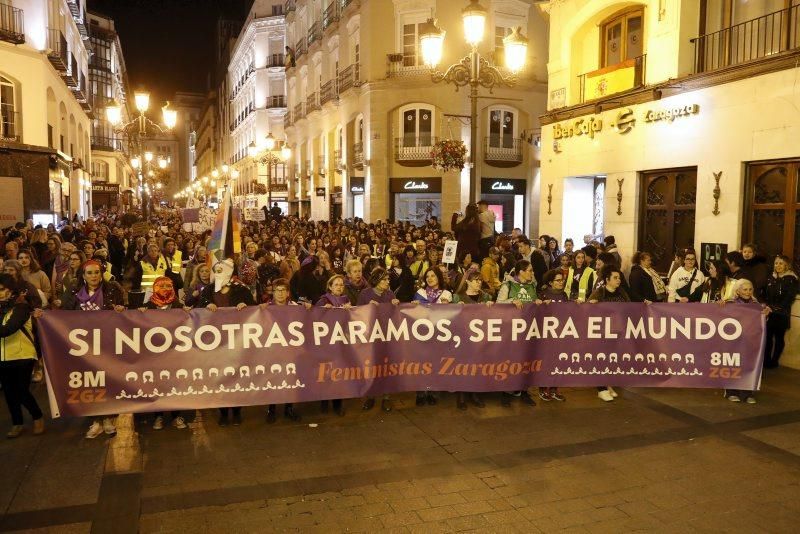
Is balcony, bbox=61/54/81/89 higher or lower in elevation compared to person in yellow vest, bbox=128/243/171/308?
higher

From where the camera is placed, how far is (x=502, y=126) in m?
31.6

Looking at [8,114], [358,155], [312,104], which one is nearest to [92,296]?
[8,114]

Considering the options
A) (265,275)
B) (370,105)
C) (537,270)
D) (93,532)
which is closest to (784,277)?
(537,270)

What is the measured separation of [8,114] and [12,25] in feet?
9.47

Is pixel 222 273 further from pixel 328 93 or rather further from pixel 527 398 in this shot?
pixel 328 93

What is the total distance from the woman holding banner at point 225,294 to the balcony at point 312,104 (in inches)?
1351

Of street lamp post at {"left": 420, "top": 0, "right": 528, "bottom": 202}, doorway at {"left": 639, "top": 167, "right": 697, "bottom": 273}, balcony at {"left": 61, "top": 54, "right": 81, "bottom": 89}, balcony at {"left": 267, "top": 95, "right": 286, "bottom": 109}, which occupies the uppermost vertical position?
balcony at {"left": 267, "top": 95, "right": 286, "bottom": 109}

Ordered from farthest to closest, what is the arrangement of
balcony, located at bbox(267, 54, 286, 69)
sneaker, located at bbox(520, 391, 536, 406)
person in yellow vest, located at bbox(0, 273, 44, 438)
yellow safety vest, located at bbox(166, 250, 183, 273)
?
1. balcony, located at bbox(267, 54, 286, 69)
2. yellow safety vest, located at bbox(166, 250, 183, 273)
3. sneaker, located at bbox(520, 391, 536, 406)
4. person in yellow vest, located at bbox(0, 273, 44, 438)

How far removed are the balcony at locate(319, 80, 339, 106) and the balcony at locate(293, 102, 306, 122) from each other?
517 cm

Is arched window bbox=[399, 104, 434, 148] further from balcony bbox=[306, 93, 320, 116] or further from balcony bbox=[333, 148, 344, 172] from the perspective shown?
balcony bbox=[306, 93, 320, 116]

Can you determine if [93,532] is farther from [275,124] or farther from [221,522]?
[275,124]

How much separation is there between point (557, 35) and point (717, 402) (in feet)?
36.1

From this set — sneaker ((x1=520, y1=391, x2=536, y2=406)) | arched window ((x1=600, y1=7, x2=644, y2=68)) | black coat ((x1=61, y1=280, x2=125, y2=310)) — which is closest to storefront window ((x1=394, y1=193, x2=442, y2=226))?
arched window ((x1=600, y1=7, x2=644, y2=68))

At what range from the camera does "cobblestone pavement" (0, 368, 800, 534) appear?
5078mm
